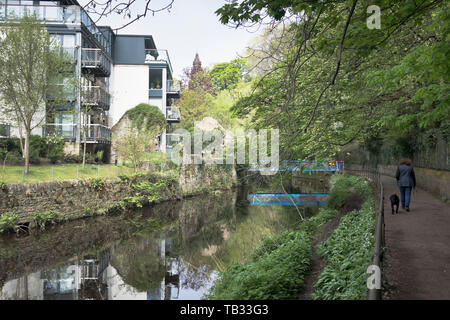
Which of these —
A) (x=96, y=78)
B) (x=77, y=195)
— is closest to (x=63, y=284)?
(x=77, y=195)

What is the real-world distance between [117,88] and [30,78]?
61.1 ft

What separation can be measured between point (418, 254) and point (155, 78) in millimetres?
37425

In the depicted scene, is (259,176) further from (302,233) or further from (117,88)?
(117,88)

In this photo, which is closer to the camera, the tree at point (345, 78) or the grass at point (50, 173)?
the tree at point (345, 78)

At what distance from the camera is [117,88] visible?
38.4 m

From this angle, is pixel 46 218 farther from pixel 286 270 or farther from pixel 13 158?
pixel 286 270

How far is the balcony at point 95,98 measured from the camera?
26328 millimetres

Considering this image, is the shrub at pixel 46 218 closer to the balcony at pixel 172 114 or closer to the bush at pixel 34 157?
the bush at pixel 34 157

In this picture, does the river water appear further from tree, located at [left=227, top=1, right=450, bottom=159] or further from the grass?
tree, located at [left=227, top=1, right=450, bottom=159]

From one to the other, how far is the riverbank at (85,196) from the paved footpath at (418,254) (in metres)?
15.1

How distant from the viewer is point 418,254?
750 centimetres

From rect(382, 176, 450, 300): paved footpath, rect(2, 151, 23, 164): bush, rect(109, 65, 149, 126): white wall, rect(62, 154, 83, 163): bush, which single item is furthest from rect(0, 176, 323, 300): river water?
rect(109, 65, 149, 126): white wall

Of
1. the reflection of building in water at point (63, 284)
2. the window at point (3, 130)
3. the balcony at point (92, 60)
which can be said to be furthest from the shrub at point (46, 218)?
the balcony at point (92, 60)
